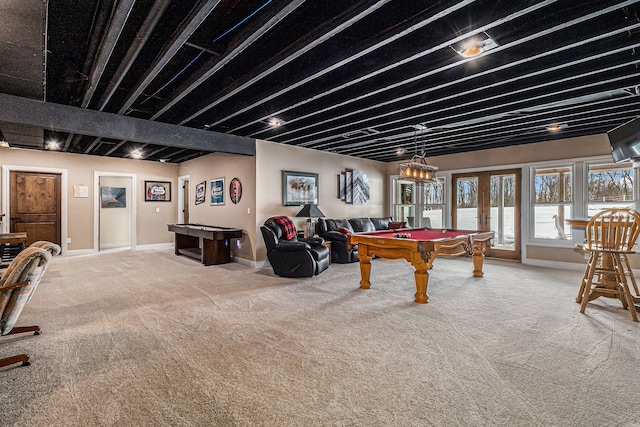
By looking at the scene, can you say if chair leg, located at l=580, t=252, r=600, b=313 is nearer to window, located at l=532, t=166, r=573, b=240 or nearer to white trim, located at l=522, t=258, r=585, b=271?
white trim, located at l=522, t=258, r=585, b=271

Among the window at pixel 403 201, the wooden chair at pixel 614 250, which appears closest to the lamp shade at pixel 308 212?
the window at pixel 403 201

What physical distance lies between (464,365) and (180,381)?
1993mm

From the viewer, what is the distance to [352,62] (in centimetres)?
312

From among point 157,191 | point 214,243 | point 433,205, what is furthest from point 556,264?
point 157,191

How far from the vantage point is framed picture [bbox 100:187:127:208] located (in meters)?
A: 8.78

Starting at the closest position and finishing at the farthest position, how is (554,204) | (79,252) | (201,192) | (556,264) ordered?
(556,264) < (554,204) < (79,252) < (201,192)

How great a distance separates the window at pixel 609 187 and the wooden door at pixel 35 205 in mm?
11560

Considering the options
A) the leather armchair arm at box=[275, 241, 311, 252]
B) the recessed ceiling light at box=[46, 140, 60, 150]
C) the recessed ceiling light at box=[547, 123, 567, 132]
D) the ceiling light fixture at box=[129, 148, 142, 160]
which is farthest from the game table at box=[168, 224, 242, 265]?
the recessed ceiling light at box=[547, 123, 567, 132]

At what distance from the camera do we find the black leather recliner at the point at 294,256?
16.6 feet

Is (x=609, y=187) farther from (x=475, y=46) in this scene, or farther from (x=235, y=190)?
(x=235, y=190)

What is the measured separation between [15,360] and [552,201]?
822 centimetres

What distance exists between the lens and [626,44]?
255 centimetres

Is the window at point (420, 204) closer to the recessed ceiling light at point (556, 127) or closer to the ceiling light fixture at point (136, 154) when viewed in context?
the recessed ceiling light at point (556, 127)

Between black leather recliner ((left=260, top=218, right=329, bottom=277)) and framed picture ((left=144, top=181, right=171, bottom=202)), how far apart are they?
5.08 m
